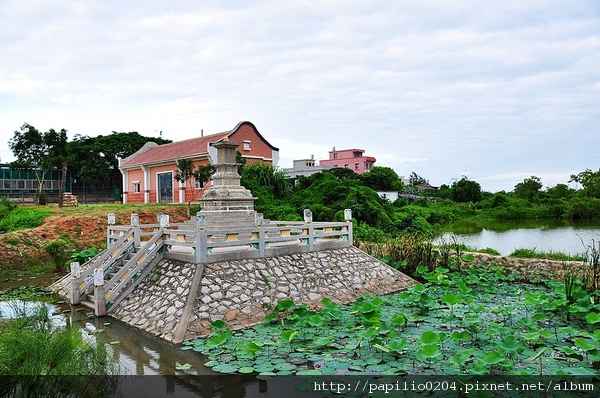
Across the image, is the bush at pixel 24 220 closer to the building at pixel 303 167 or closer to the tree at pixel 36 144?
the tree at pixel 36 144

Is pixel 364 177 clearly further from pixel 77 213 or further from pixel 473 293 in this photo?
pixel 473 293

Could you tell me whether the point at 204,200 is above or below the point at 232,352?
above

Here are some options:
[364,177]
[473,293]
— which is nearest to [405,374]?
[473,293]

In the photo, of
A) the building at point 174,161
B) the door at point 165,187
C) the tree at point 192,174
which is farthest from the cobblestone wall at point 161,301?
the door at point 165,187

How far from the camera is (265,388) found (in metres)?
5.75

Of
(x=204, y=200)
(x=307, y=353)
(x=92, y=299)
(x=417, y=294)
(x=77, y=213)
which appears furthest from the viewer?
(x=77, y=213)

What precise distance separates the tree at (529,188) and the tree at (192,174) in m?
36.4

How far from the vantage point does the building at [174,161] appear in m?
24.1

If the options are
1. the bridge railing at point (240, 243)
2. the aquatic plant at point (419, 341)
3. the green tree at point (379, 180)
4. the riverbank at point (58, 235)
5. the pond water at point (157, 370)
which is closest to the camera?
the pond water at point (157, 370)

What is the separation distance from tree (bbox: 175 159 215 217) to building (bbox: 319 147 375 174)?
31421 millimetres

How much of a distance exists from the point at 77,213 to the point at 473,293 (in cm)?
1823

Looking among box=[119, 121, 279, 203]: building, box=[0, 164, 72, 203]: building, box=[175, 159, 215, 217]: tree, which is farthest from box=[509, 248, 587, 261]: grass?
box=[0, 164, 72, 203]: building

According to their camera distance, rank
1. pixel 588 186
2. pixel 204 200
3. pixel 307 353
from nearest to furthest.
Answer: pixel 307 353 → pixel 204 200 → pixel 588 186

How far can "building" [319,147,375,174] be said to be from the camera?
54188 millimetres
